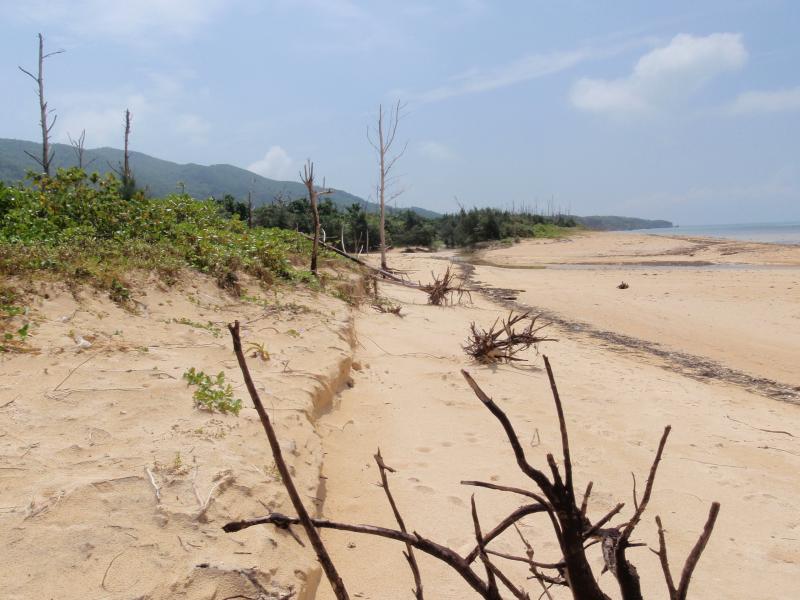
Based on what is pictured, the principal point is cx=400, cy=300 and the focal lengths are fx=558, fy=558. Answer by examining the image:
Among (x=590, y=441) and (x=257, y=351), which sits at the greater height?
(x=257, y=351)

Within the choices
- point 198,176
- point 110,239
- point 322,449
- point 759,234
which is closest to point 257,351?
point 322,449

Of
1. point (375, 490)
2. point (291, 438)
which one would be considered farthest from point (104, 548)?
point (375, 490)

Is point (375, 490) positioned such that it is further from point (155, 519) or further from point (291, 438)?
point (155, 519)

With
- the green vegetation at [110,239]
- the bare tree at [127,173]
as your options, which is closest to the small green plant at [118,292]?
the green vegetation at [110,239]

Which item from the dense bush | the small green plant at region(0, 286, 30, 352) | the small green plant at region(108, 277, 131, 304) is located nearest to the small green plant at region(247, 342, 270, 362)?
the small green plant at region(108, 277, 131, 304)

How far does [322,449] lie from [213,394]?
753 mm

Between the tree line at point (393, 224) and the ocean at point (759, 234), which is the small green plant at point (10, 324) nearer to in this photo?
the tree line at point (393, 224)

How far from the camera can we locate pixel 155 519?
2229 mm

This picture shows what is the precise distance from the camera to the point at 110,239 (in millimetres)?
6629

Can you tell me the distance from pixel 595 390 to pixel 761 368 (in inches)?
136

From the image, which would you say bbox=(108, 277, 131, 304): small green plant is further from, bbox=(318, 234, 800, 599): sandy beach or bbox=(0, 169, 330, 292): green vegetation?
bbox=(318, 234, 800, 599): sandy beach

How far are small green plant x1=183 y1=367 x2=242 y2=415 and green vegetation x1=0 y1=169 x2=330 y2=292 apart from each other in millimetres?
2044

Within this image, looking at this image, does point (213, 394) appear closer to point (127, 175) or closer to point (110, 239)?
point (110, 239)

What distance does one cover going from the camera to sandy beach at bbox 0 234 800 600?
2.14 meters
